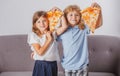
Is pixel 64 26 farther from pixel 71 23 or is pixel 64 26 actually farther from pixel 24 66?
pixel 24 66

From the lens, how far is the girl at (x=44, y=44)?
51.7 inches

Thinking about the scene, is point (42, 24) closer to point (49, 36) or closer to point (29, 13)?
point (49, 36)

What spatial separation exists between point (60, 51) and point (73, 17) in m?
0.68

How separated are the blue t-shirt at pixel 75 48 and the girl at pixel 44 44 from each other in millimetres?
50

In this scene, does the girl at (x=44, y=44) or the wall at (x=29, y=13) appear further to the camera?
the wall at (x=29, y=13)

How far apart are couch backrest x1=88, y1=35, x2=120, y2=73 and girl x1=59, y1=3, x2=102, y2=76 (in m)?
0.65

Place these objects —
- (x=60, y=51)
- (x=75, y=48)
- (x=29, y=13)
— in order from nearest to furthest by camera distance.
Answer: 1. (x=75, y=48)
2. (x=60, y=51)
3. (x=29, y=13)

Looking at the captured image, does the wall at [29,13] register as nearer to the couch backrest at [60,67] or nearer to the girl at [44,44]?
the couch backrest at [60,67]

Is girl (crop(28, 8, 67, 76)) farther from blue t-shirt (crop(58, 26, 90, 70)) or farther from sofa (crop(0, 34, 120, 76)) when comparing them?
sofa (crop(0, 34, 120, 76))

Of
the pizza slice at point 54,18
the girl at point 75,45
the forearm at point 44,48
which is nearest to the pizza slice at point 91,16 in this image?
the girl at point 75,45

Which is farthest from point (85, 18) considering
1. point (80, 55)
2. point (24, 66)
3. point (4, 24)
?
point (4, 24)

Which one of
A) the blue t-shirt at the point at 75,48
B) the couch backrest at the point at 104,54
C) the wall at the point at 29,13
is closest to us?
the blue t-shirt at the point at 75,48

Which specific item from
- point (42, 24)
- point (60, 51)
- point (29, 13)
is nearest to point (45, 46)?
point (42, 24)

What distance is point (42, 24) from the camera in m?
1.32
